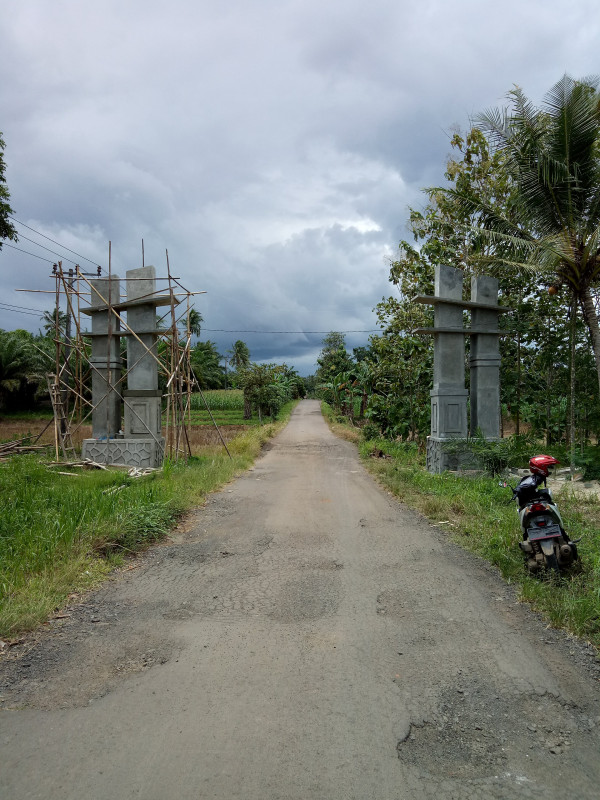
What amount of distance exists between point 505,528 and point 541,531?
1.50 metres

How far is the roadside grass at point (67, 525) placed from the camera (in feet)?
14.1

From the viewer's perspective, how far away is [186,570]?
17.4 feet

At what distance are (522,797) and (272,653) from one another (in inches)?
65.6

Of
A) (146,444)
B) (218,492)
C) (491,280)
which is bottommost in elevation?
(218,492)

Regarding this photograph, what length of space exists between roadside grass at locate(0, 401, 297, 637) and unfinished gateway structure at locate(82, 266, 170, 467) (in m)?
1.49

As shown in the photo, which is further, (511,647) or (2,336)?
(2,336)

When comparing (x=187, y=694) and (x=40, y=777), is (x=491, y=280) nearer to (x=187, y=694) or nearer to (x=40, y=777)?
(x=187, y=694)

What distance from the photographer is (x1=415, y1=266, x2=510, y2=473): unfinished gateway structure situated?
11078mm

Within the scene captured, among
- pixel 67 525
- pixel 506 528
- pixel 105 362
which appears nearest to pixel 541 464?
pixel 506 528

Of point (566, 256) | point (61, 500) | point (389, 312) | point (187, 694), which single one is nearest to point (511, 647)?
point (187, 694)

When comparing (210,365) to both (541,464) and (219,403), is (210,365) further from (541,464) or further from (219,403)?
(541,464)

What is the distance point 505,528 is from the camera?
6.17m

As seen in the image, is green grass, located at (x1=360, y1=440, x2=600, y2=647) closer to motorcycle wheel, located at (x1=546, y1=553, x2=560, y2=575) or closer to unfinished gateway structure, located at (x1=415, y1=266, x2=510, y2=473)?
motorcycle wheel, located at (x1=546, y1=553, x2=560, y2=575)

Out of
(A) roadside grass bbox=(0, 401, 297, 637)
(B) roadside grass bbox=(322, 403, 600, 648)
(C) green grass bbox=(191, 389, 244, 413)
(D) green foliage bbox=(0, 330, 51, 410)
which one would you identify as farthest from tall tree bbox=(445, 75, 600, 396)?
(C) green grass bbox=(191, 389, 244, 413)
